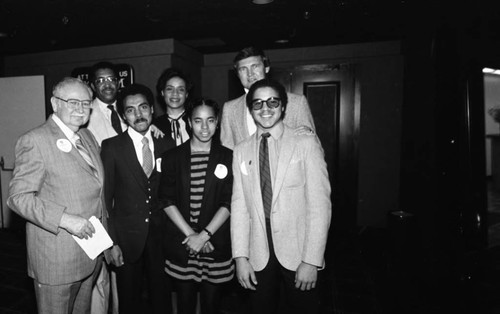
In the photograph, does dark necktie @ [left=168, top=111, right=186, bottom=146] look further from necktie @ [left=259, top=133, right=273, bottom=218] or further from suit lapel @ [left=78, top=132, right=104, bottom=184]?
necktie @ [left=259, top=133, right=273, bottom=218]

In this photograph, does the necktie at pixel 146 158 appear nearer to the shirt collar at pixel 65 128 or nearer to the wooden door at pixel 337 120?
the shirt collar at pixel 65 128

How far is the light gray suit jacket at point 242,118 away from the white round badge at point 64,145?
102 centimetres

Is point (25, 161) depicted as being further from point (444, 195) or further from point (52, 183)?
point (444, 195)

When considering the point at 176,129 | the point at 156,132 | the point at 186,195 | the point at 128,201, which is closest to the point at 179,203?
the point at 186,195

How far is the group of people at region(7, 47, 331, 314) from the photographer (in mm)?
1646

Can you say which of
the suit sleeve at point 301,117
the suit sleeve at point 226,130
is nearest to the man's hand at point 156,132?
the suit sleeve at point 226,130

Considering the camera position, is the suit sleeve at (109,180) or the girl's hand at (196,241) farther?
the suit sleeve at (109,180)

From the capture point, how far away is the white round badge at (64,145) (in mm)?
1657

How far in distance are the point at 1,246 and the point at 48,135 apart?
396cm

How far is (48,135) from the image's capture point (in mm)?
1644

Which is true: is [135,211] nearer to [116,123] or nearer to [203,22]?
[116,123]

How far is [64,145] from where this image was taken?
167cm

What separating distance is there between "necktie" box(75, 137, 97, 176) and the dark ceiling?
210 cm

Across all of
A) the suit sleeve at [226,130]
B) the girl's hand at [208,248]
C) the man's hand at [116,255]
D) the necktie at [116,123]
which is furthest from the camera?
the necktie at [116,123]
